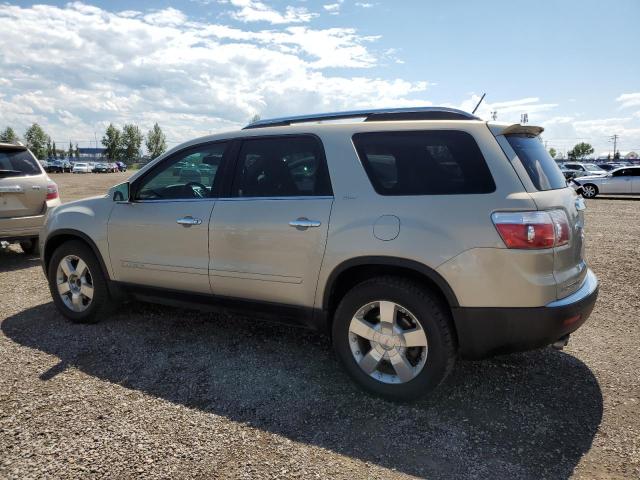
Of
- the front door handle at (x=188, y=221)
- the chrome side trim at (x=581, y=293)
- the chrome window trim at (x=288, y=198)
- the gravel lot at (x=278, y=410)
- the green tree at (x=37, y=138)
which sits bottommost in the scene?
the gravel lot at (x=278, y=410)

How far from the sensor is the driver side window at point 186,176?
3.89 metres

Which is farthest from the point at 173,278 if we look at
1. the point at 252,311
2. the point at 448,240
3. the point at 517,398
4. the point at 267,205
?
the point at 517,398

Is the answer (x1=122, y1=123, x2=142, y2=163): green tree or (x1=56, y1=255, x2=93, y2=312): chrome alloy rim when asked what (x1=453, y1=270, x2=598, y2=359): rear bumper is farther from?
(x1=122, y1=123, x2=142, y2=163): green tree

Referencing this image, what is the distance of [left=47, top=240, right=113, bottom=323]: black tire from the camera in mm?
4445

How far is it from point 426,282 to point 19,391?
2867 millimetres

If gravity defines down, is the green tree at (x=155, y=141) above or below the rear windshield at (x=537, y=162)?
above

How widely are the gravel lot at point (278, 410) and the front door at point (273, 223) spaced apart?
0.67 meters

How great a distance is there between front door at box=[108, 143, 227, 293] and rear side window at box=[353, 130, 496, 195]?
1.35m

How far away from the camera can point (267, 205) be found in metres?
3.50

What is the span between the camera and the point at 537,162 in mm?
3076

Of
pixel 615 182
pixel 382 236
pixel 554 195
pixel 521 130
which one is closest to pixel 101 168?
pixel 615 182

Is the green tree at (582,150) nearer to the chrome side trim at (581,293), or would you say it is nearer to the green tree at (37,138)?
the green tree at (37,138)

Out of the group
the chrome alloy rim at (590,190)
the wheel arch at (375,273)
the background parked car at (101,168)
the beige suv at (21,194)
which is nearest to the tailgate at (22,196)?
the beige suv at (21,194)

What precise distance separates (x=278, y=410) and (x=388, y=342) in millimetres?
827
